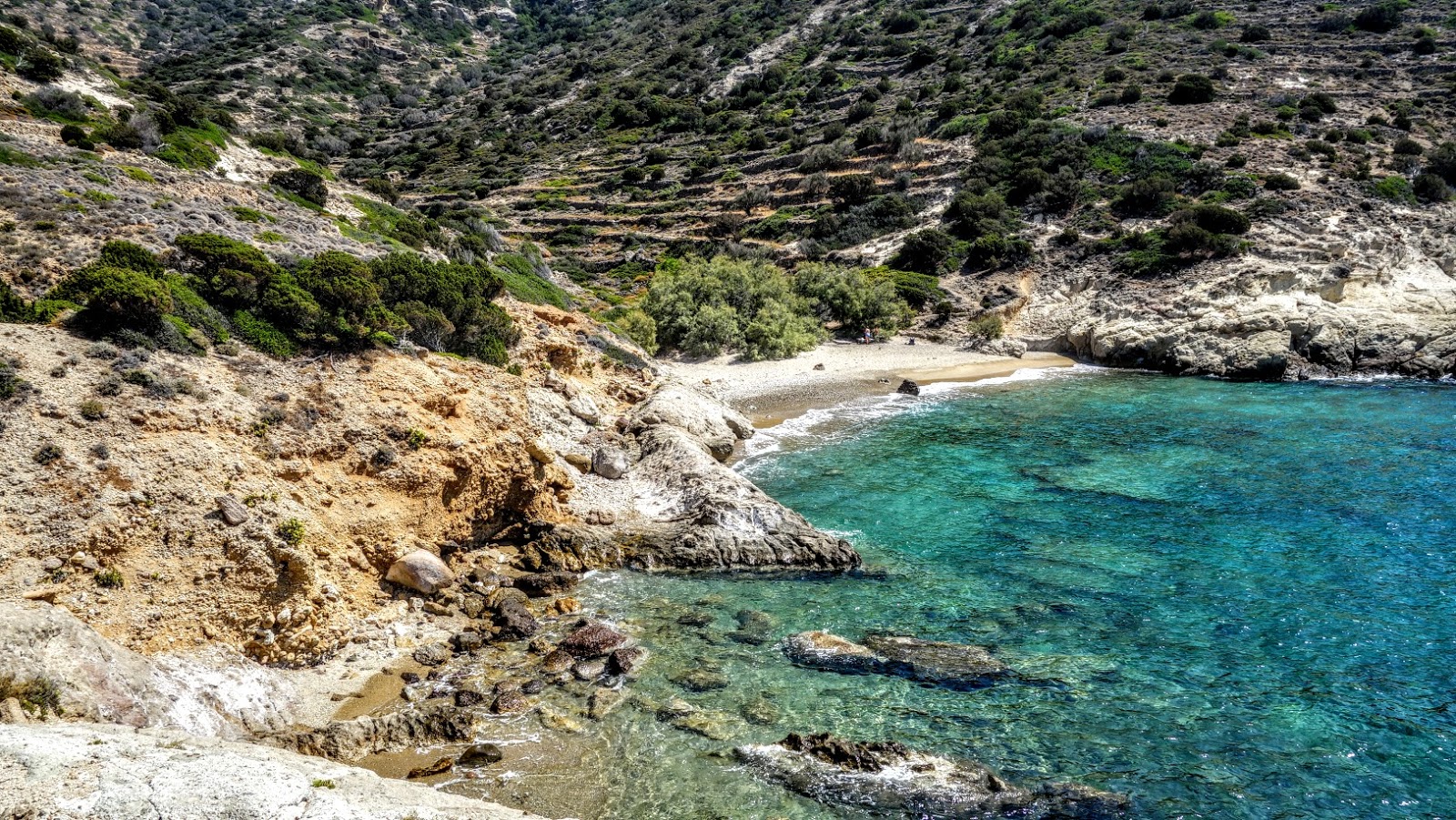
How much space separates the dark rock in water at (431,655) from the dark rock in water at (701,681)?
153 inches

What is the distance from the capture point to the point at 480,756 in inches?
355

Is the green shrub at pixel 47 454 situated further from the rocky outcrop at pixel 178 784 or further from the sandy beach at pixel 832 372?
the sandy beach at pixel 832 372

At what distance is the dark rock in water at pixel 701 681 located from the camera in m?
10.8

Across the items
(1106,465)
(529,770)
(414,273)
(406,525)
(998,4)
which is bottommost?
(1106,465)

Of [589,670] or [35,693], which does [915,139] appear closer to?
[589,670]

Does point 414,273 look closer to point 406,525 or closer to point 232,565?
point 406,525

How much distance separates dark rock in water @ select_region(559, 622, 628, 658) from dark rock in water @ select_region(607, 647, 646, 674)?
0.29 metres

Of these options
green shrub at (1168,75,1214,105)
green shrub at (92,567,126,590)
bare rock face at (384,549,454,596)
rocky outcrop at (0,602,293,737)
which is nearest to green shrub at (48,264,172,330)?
green shrub at (92,567,126,590)

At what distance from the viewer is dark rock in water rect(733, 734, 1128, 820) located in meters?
8.27

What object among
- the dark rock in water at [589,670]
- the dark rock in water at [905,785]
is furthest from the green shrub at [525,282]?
the dark rock in water at [905,785]

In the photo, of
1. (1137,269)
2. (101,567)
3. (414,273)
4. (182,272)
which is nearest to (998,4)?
(1137,269)

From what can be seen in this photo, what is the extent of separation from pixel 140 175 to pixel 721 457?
1829 centimetres

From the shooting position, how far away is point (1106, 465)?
22125mm

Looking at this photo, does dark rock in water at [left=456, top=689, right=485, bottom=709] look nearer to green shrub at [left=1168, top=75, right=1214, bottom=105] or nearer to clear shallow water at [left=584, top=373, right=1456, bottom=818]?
clear shallow water at [left=584, top=373, right=1456, bottom=818]
